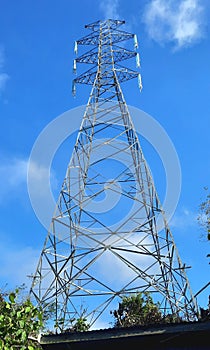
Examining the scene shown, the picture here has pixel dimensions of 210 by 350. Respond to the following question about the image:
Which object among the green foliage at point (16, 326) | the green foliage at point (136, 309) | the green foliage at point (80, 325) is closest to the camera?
the green foliage at point (16, 326)

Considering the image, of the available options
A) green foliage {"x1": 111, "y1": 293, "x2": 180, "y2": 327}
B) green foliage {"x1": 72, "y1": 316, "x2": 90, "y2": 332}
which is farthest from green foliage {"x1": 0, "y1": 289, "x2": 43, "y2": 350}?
green foliage {"x1": 111, "y1": 293, "x2": 180, "y2": 327}

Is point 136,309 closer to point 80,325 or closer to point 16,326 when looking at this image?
point 80,325

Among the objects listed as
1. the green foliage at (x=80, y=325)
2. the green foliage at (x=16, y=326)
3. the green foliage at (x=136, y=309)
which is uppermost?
the green foliage at (x=136, y=309)

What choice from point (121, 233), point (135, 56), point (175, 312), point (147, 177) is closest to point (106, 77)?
point (135, 56)

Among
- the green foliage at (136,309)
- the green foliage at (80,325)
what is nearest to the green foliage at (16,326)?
the green foliage at (80,325)

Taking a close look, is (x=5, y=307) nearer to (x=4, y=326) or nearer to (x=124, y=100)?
(x=4, y=326)

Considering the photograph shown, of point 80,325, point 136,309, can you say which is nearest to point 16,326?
point 80,325

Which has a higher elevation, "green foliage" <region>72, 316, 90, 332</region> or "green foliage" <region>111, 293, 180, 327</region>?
"green foliage" <region>111, 293, 180, 327</region>

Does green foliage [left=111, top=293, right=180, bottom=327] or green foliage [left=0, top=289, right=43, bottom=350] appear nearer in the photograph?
green foliage [left=0, top=289, right=43, bottom=350]

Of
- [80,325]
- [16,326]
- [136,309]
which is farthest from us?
[136,309]

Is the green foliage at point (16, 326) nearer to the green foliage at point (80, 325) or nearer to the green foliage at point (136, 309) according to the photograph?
the green foliage at point (80, 325)

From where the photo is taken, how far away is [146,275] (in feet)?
42.4

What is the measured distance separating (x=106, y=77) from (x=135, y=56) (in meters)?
1.59

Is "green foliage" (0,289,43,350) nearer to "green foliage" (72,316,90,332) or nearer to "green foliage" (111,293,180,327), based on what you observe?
"green foliage" (72,316,90,332)
